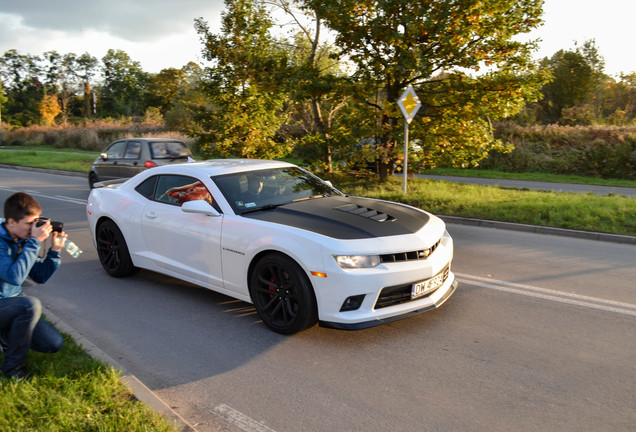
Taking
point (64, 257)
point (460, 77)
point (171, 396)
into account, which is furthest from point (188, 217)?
point (460, 77)

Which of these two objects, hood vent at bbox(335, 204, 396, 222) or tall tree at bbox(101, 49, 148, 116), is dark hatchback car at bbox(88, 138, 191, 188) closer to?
hood vent at bbox(335, 204, 396, 222)

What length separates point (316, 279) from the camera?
14.1 ft

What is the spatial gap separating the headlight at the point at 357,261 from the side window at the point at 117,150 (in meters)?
11.6

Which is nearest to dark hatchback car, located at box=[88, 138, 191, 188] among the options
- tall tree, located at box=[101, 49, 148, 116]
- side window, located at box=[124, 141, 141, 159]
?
side window, located at box=[124, 141, 141, 159]

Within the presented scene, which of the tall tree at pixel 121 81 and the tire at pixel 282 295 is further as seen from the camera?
the tall tree at pixel 121 81

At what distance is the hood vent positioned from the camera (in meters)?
4.94

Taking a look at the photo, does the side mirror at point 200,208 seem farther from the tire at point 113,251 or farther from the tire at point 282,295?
the tire at point 113,251

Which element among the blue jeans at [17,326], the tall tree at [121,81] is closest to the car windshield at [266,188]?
the blue jeans at [17,326]

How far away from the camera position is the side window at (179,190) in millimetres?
5492

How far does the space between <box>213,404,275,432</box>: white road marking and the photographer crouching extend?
1429 mm

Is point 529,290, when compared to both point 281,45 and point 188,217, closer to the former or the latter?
point 188,217

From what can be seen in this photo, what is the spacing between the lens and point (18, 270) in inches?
138

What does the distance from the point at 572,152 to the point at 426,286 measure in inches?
773

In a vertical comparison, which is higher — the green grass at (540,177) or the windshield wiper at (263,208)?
the windshield wiper at (263,208)
